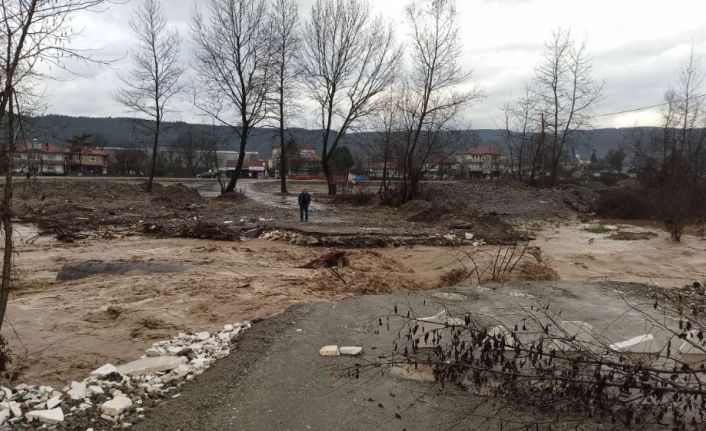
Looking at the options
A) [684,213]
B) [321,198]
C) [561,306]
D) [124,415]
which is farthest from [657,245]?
[321,198]

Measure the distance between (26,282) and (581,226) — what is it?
22.2 metres

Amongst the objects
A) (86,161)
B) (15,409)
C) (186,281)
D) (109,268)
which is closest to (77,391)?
(15,409)

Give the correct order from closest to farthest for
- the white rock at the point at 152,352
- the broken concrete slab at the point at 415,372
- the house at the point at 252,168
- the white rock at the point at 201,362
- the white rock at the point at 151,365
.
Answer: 1. the broken concrete slab at the point at 415,372
2. the white rock at the point at 151,365
3. the white rock at the point at 201,362
4. the white rock at the point at 152,352
5. the house at the point at 252,168

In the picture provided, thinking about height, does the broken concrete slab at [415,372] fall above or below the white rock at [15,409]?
above

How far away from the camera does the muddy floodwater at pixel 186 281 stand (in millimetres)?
7305

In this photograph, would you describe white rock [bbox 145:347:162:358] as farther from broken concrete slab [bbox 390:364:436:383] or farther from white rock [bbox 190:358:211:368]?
broken concrete slab [bbox 390:364:436:383]

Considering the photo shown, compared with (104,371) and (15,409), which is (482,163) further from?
(15,409)

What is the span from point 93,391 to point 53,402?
0.37 meters

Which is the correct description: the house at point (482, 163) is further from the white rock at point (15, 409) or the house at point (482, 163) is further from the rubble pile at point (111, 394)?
the white rock at point (15, 409)

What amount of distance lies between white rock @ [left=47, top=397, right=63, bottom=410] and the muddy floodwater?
114 centimetres

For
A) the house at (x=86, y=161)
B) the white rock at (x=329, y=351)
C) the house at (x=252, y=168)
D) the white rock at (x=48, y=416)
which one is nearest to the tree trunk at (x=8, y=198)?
→ the white rock at (x=48, y=416)

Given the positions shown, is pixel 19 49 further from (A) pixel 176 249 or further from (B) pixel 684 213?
(B) pixel 684 213

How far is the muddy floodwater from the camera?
7305 millimetres

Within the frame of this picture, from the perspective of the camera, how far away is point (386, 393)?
16.8 feet
